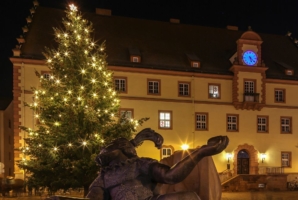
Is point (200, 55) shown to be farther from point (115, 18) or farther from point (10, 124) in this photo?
point (10, 124)

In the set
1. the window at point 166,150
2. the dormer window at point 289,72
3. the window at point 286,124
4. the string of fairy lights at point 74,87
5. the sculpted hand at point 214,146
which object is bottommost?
the window at point 166,150

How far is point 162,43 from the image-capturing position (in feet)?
112

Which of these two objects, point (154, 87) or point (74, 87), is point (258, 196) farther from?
point (74, 87)

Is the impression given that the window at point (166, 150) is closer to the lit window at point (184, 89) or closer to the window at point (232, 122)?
the lit window at point (184, 89)

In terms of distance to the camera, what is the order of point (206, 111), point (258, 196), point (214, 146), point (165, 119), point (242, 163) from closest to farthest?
point (214, 146) < point (258, 196) < point (165, 119) < point (206, 111) < point (242, 163)

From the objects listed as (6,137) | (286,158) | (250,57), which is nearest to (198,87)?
(250,57)

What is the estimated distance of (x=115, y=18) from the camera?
35.5 m

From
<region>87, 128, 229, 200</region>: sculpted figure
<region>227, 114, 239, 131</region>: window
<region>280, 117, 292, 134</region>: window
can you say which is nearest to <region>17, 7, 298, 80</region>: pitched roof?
<region>280, 117, 292, 134</region>: window

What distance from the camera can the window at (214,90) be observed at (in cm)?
3158

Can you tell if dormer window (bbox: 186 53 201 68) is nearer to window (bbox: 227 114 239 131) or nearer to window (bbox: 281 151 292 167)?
window (bbox: 227 114 239 131)

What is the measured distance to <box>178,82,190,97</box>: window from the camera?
30938 millimetres

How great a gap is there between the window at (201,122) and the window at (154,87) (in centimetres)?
373

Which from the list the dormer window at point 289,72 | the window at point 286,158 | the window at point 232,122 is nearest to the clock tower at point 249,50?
the dormer window at point 289,72

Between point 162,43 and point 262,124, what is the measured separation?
35.2 ft
